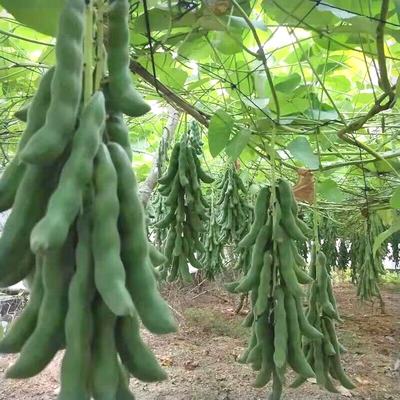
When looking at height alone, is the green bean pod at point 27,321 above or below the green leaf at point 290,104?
below

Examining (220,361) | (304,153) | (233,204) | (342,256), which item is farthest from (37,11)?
(342,256)

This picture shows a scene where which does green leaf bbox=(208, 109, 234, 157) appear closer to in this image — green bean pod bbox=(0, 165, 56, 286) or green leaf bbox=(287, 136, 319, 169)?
green leaf bbox=(287, 136, 319, 169)

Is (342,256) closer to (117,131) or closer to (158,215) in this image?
(158,215)

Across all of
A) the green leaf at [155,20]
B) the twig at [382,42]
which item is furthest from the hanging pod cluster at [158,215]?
the twig at [382,42]

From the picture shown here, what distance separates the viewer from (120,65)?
712 mm

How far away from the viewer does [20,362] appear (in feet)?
2.03

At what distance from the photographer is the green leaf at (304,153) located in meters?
1.85

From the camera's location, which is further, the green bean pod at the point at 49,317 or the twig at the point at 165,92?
the twig at the point at 165,92

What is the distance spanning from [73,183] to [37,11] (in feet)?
1.80

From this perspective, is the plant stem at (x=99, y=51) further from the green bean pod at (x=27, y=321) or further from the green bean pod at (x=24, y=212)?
the green bean pod at (x=27, y=321)

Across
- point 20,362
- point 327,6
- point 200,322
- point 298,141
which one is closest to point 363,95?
point 298,141

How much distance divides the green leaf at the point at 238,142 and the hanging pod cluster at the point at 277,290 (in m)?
0.29

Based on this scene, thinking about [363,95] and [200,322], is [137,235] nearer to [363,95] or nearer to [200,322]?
[363,95]

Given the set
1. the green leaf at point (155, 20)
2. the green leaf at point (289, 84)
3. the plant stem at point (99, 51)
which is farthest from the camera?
the green leaf at point (289, 84)
